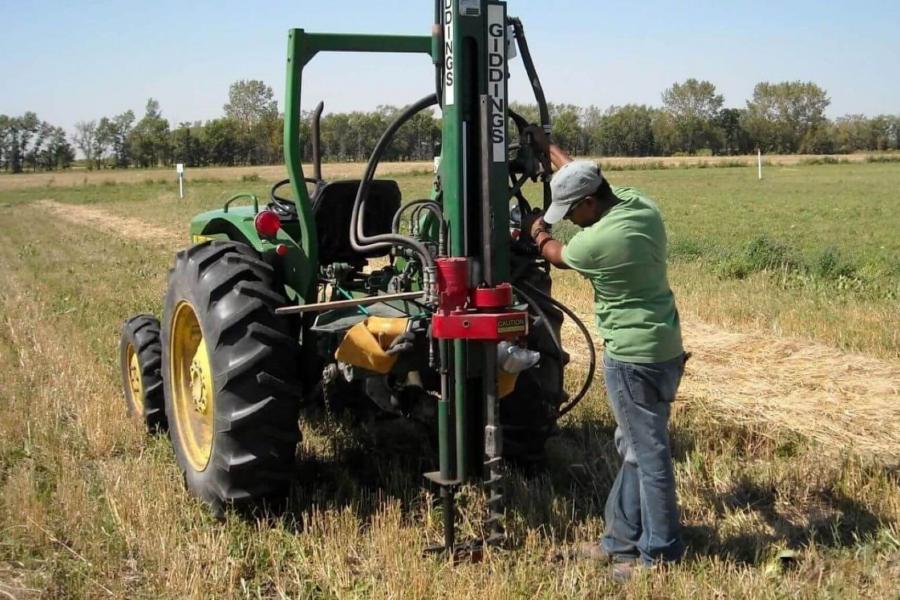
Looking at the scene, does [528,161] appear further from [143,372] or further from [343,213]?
[143,372]

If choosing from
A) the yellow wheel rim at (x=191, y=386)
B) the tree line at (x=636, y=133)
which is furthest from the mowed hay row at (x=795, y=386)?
the tree line at (x=636, y=133)

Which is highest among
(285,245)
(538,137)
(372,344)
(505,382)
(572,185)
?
(538,137)

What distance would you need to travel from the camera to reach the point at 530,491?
4500mm

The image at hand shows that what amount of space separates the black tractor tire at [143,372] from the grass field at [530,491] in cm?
14

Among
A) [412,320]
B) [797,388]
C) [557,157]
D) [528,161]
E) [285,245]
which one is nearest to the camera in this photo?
[412,320]

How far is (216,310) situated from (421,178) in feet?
129

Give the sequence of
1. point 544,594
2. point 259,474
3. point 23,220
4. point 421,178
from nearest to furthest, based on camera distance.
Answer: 1. point 544,594
2. point 259,474
3. point 23,220
4. point 421,178

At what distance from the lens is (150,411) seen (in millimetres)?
5500

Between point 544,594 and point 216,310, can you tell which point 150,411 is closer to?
point 216,310

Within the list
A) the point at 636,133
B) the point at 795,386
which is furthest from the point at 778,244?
the point at 636,133

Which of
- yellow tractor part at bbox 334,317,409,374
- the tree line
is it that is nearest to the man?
yellow tractor part at bbox 334,317,409,374

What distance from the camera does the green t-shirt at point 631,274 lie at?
3.61 m

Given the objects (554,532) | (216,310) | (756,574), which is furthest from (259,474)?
(756,574)

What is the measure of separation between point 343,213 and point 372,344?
132 cm
